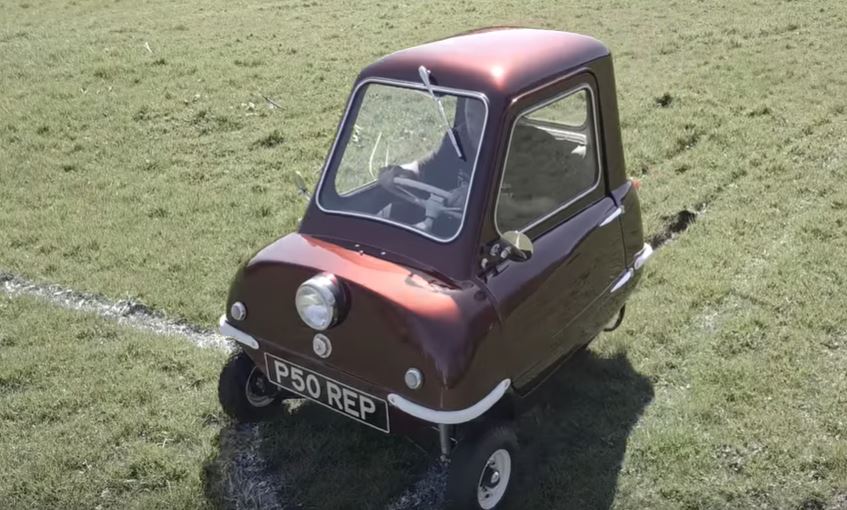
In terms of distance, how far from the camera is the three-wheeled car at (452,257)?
12.7ft

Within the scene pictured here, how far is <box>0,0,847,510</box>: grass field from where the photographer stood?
4.53 m

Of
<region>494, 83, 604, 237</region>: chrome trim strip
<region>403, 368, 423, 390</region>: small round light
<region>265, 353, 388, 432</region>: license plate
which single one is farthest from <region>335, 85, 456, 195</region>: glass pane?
<region>403, 368, 423, 390</region>: small round light

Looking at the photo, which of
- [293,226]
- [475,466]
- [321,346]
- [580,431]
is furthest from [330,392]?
[293,226]

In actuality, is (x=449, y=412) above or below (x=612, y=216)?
below

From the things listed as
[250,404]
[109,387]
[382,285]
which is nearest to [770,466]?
[382,285]

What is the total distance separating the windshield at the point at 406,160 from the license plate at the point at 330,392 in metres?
0.83

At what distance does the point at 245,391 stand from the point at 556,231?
6.20 ft

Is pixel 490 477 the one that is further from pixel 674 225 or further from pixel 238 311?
pixel 674 225

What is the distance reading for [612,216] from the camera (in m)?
4.83

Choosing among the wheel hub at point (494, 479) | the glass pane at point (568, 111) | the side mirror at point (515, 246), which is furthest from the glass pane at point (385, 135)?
the wheel hub at point (494, 479)

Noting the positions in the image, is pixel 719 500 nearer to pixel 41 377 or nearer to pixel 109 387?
pixel 109 387

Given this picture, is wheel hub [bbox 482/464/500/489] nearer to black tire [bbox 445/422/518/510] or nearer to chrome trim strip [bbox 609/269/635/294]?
black tire [bbox 445/422/518/510]

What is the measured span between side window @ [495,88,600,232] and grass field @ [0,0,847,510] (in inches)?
49.2

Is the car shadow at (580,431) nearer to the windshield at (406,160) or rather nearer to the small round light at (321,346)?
the small round light at (321,346)
